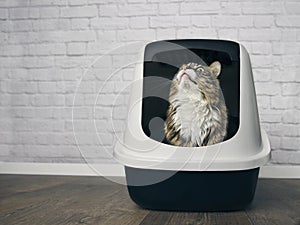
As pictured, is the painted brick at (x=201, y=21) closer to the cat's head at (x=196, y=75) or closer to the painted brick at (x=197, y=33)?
the painted brick at (x=197, y=33)

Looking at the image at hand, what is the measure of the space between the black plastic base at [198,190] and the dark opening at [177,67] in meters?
0.14

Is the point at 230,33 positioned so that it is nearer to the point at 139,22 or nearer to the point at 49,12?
the point at 139,22

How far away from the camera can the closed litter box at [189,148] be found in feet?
4.33

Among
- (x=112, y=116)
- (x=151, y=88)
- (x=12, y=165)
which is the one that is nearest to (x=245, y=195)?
(x=151, y=88)

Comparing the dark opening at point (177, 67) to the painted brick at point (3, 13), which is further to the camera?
the painted brick at point (3, 13)

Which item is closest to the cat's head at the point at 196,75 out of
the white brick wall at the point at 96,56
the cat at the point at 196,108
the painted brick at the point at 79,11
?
the cat at the point at 196,108

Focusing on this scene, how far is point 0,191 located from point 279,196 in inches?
39.9

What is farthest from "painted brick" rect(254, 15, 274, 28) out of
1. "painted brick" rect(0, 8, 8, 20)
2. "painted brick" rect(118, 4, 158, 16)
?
"painted brick" rect(0, 8, 8, 20)

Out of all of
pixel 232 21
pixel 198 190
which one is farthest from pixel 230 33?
pixel 198 190

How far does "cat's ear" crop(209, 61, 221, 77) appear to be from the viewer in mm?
1401

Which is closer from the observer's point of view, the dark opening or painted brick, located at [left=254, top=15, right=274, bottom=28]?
the dark opening

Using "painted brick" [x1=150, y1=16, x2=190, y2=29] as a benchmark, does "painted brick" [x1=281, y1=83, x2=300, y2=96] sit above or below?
below

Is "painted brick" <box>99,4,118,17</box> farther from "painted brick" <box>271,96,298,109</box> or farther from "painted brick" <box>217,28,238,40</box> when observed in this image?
"painted brick" <box>271,96,298,109</box>

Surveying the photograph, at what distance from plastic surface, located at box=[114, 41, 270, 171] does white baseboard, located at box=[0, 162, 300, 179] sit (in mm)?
787
